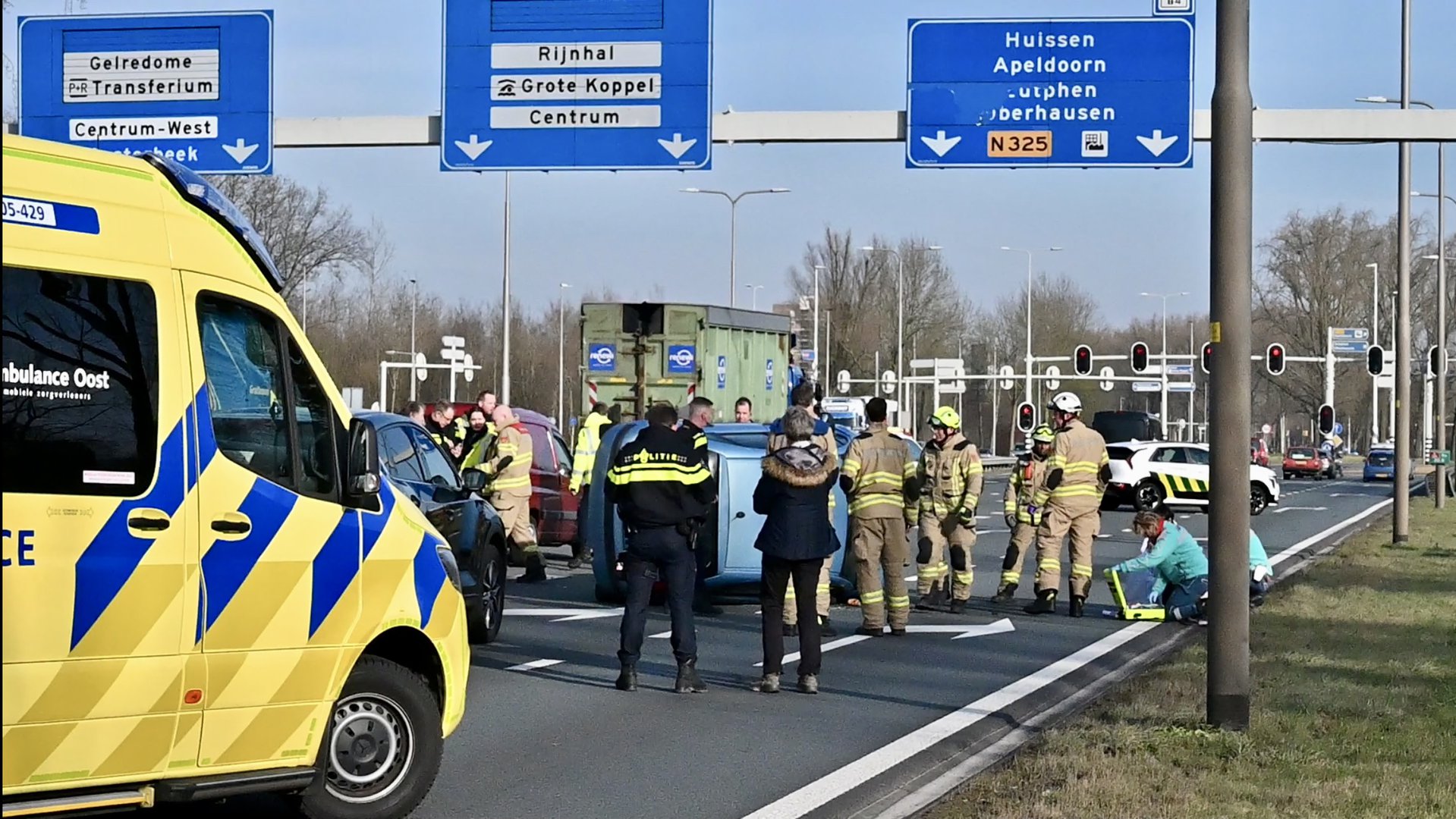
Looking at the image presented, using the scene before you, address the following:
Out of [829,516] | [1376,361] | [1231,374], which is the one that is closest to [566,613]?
[829,516]

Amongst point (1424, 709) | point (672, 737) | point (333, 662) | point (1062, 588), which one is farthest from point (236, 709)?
point (1062, 588)

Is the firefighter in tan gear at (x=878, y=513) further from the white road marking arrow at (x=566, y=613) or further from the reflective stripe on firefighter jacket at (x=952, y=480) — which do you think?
the white road marking arrow at (x=566, y=613)

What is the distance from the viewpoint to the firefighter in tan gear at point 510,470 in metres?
17.9

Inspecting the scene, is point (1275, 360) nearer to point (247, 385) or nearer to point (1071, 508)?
point (1071, 508)

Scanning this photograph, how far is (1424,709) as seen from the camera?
10.4 m

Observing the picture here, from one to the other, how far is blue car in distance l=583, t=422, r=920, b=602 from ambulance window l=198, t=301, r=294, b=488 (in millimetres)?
7921

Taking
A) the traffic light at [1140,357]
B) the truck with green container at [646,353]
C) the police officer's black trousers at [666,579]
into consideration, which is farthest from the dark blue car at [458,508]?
the traffic light at [1140,357]

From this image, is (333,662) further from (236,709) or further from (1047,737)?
(1047,737)

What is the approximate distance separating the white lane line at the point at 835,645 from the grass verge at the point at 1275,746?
238 centimetres

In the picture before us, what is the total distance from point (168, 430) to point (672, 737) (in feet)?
13.3

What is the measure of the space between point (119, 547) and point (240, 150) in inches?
510

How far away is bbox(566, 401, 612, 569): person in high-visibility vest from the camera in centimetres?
2056

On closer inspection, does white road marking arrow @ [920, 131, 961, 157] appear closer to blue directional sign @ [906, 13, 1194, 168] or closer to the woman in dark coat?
blue directional sign @ [906, 13, 1194, 168]

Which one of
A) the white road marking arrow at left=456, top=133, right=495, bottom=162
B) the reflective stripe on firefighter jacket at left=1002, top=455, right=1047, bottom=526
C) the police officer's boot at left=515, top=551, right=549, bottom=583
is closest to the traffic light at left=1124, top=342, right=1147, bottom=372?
the police officer's boot at left=515, top=551, right=549, bottom=583
